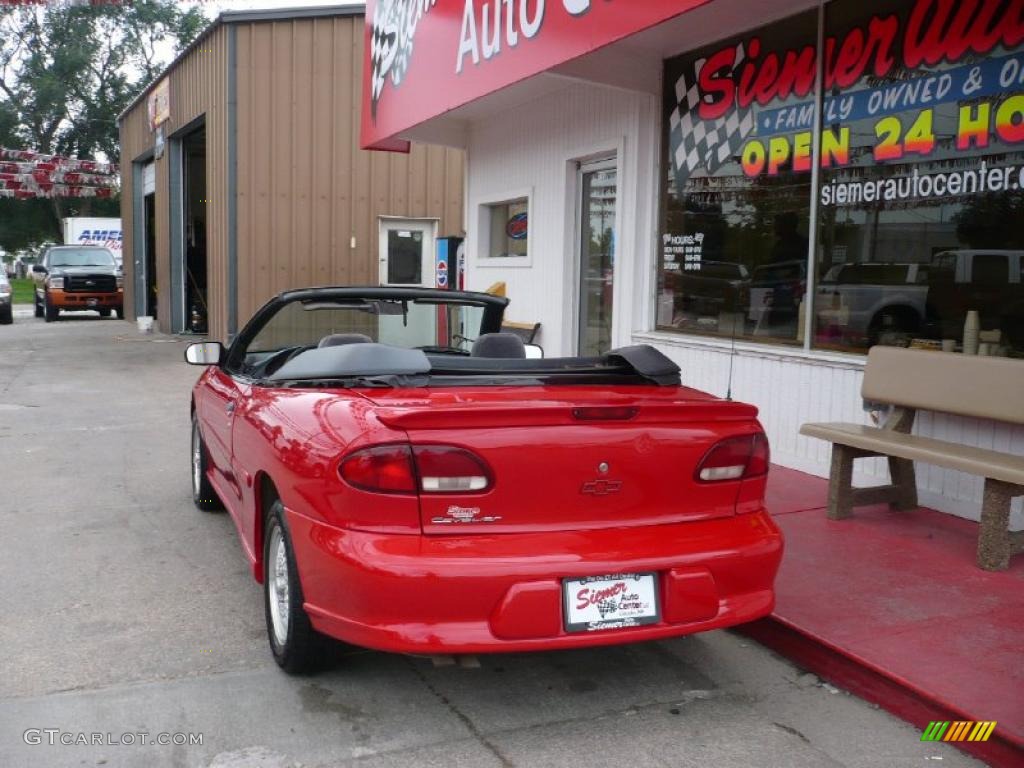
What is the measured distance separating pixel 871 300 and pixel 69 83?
54091mm

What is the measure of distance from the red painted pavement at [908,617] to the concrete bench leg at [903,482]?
82mm

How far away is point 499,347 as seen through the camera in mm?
4270

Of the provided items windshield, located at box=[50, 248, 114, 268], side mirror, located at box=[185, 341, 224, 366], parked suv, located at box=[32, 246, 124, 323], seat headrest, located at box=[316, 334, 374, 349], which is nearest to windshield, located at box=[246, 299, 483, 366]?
side mirror, located at box=[185, 341, 224, 366]

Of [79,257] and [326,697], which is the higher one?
[79,257]

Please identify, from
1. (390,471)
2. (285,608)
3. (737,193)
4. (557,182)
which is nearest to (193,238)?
(557,182)

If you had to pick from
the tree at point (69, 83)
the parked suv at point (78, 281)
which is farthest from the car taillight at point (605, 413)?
the tree at point (69, 83)

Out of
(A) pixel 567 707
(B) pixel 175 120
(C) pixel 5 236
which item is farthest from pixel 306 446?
(C) pixel 5 236

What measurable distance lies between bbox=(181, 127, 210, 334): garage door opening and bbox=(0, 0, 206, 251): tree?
32.0 metres

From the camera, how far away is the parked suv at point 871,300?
227 inches

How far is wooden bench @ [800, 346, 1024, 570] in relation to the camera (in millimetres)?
4527

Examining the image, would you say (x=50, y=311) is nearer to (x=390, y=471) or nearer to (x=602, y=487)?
(x=390, y=471)

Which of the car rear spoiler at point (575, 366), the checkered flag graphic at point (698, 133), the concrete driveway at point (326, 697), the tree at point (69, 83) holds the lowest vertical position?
the concrete driveway at point (326, 697)

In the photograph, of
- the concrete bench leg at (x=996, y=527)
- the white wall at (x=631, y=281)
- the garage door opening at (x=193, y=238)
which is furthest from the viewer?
the garage door opening at (x=193, y=238)

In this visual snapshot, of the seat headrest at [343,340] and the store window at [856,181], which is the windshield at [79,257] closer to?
the store window at [856,181]
